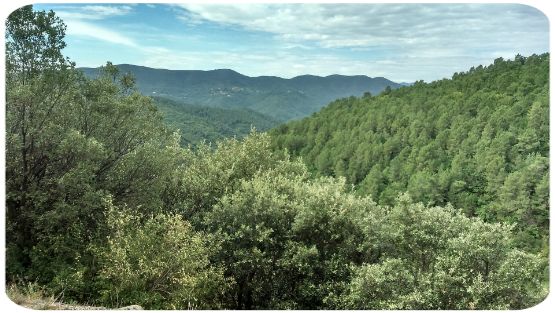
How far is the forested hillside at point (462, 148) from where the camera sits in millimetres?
62312

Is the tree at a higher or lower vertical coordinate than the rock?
higher

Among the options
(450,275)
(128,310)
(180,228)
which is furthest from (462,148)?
(128,310)

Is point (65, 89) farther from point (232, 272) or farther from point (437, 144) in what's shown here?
point (437, 144)

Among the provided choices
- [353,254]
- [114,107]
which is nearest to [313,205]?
[353,254]

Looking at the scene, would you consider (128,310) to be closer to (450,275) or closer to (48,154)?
(48,154)

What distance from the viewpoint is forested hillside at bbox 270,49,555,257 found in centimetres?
6231

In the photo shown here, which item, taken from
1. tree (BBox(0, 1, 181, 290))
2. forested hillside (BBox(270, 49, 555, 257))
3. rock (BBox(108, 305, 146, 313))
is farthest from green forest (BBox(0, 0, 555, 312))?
forested hillside (BBox(270, 49, 555, 257))

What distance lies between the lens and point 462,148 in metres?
82.2

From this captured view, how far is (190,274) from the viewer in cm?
1408

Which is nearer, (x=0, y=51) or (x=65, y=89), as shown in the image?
(x=0, y=51)

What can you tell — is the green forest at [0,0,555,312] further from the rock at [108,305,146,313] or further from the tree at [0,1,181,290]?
the rock at [108,305,146,313]

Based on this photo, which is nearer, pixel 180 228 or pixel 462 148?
pixel 180 228

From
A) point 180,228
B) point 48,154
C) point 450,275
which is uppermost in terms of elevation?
point 48,154

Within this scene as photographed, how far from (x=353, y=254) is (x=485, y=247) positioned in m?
6.67
